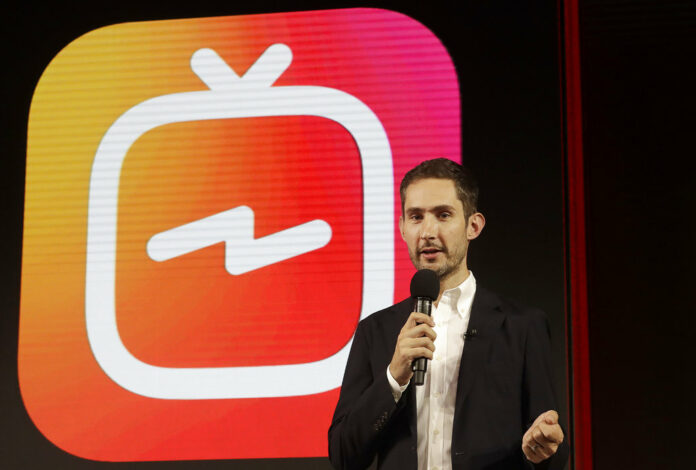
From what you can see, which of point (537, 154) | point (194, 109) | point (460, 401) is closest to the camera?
point (460, 401)

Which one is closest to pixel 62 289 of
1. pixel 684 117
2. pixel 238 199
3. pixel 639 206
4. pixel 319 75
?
pixel 238 199

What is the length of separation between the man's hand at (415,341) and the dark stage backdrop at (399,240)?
98 centimetres

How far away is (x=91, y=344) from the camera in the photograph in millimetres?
2803

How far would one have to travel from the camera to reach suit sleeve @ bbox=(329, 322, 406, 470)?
1.73m

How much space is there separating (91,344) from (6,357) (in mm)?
324

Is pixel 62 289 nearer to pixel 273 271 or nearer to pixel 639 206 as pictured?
pixel 273 271

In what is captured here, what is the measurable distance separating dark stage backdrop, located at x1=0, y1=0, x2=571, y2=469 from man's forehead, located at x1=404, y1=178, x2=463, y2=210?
0.70 meters

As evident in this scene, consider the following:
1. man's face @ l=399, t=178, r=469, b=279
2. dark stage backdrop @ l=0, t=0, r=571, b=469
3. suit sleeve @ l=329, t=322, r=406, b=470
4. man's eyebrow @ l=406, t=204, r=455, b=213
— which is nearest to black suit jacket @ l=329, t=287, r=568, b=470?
suit sleeve @ l=329, t=322, r=406, b=470

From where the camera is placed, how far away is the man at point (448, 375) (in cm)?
173

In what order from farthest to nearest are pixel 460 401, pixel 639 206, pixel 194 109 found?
pixel 194 109 → pixel 639 206 → pixel 460 401

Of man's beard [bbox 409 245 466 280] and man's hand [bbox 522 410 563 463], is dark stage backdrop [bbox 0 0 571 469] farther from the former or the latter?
man's hand [bbox 522 410 563 463]

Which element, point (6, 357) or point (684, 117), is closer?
point (684, 117)

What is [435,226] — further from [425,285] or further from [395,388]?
[395,388]

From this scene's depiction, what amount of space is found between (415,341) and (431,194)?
46 cm
